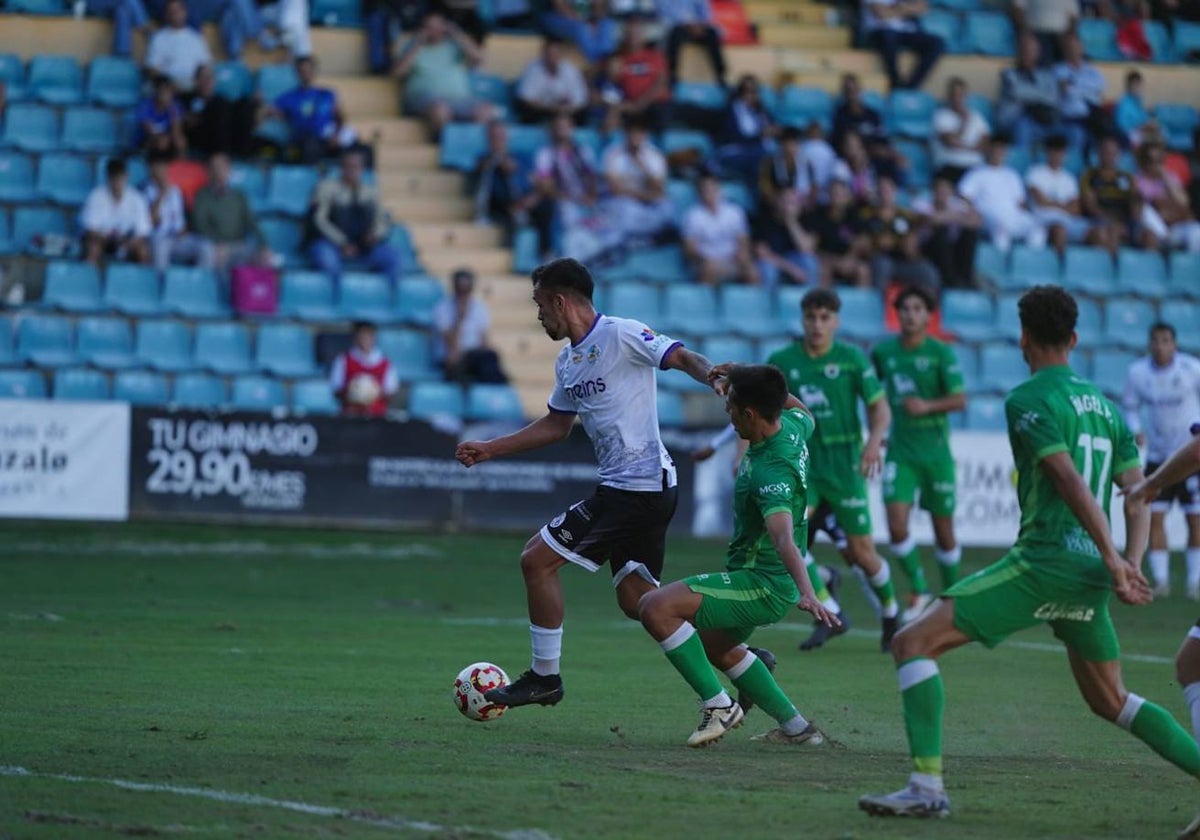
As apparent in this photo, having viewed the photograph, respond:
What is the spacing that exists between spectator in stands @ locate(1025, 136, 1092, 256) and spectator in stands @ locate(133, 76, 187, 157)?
12.5 meters

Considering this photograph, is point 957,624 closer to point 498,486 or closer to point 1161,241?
point 498,486

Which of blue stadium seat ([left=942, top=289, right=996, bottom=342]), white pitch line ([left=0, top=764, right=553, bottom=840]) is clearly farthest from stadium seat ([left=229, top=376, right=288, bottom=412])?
white pitch line ([left=0, top=764, right=553, bottom=840])

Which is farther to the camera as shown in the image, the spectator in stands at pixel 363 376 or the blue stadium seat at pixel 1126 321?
the blue stadium seat at pixel 1126 321

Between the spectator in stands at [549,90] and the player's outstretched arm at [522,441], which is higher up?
the spectator in stands at [549,90]

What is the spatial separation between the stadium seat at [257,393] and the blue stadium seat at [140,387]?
0.79m

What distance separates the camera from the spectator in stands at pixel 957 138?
93.0ft

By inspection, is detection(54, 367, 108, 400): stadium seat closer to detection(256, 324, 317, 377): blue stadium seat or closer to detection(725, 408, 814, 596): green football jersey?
detection(256, 324, 317, 377): blue stadium seat

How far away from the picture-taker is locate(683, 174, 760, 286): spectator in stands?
82.6 feet

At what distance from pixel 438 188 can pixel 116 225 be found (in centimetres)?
498

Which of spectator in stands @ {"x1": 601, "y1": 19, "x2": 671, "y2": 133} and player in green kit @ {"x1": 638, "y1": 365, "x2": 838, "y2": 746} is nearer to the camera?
player in green kit @ {"x1": 638, "y1": 365, "x2": 838, "y2": 746}

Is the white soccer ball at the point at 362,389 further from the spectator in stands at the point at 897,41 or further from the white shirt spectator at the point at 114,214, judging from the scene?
the spectator in stands at the point at 897,41

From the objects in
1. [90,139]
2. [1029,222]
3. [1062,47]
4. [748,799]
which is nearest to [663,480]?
[748,799]

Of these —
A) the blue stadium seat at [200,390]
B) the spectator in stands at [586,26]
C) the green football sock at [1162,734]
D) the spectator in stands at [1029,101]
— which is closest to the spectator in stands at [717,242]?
the spectator in stands at [586,26]

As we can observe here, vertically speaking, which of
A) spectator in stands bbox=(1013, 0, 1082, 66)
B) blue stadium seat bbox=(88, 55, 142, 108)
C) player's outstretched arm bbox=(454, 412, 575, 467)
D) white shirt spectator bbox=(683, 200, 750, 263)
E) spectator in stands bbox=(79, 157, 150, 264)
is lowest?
player's outstretched arm bbox=(454, 412, 575, 467)
